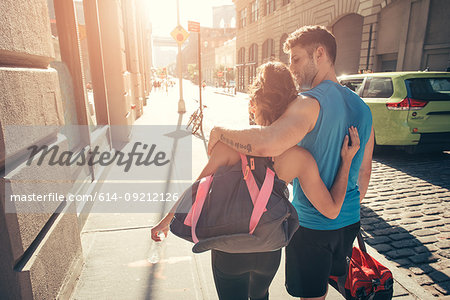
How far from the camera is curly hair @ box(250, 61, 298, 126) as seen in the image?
58.1 inches

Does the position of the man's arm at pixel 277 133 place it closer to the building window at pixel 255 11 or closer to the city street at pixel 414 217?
the city street at pixel 414 217

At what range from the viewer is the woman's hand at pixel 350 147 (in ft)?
5.48

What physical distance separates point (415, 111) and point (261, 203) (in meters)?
6.63

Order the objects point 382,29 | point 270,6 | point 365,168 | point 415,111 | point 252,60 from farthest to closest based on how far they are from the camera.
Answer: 1. point 252,60
2. point 270,6
3. point 382,29
4. point 415,111
5. point 365,168

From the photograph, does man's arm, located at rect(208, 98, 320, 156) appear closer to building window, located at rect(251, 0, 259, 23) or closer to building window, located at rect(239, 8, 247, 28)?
building window, located at rect(251, 0, 259, 23)

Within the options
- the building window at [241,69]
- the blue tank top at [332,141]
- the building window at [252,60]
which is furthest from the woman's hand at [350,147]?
the building window at [241,69]

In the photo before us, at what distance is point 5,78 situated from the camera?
179cm

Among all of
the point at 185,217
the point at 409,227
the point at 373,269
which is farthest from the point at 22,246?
the point at 409,227

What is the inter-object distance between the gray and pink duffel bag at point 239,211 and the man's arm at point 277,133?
0.09 meters

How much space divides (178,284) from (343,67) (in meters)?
20.1

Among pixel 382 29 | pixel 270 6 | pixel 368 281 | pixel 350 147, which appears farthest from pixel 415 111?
pixel 270 6

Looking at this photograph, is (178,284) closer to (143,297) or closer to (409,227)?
(143,297)

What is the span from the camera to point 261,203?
1369mm

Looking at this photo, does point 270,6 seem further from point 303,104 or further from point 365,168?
point 303,104
